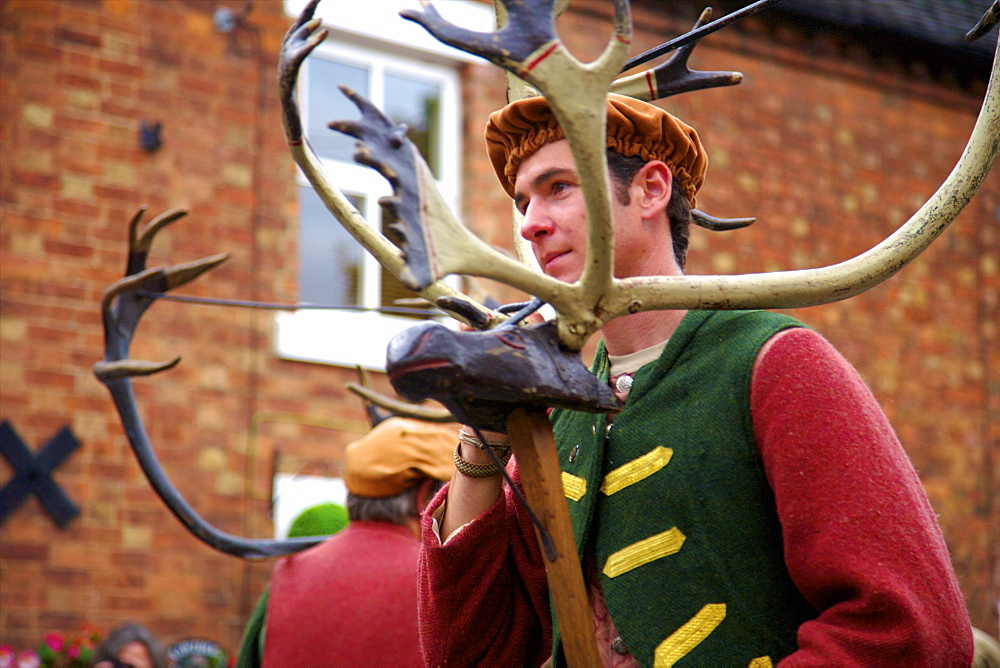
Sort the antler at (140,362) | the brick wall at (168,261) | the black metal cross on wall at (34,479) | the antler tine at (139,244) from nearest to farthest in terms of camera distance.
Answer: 1. the antler at (140,362)
2. the antler tine at (139,244)
3. the black metal cross on wall at (34,479)
4. the brick wall at (168,261)

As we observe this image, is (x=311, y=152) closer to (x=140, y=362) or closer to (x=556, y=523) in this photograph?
(x=556, y=523)

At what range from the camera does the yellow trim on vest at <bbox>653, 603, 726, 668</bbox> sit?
1889 mm

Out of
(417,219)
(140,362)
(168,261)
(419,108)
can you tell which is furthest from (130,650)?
(417,219)

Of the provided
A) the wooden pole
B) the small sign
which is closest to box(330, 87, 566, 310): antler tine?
the wooden pole

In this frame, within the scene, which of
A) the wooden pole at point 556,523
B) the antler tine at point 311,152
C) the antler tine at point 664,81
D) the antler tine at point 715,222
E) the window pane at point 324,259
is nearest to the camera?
the wooden pole at point 556,523

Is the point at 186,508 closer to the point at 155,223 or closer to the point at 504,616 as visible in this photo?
the point at 155,223

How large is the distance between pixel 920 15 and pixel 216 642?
741cm

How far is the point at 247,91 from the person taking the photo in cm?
781

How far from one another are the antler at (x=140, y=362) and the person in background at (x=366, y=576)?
1.29 feet

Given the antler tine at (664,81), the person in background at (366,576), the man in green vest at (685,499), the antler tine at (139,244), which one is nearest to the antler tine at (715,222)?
the man in green vest at (685,499)

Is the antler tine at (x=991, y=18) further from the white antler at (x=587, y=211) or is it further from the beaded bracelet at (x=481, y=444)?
the beaded bracelet at (x=481, y=444)

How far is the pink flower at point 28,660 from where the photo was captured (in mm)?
6195

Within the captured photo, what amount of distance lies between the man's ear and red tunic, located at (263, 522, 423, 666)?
177 centimetres

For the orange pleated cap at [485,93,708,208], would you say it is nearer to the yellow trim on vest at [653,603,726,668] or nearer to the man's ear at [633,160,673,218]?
the man's ear at [633,160,673,218]
